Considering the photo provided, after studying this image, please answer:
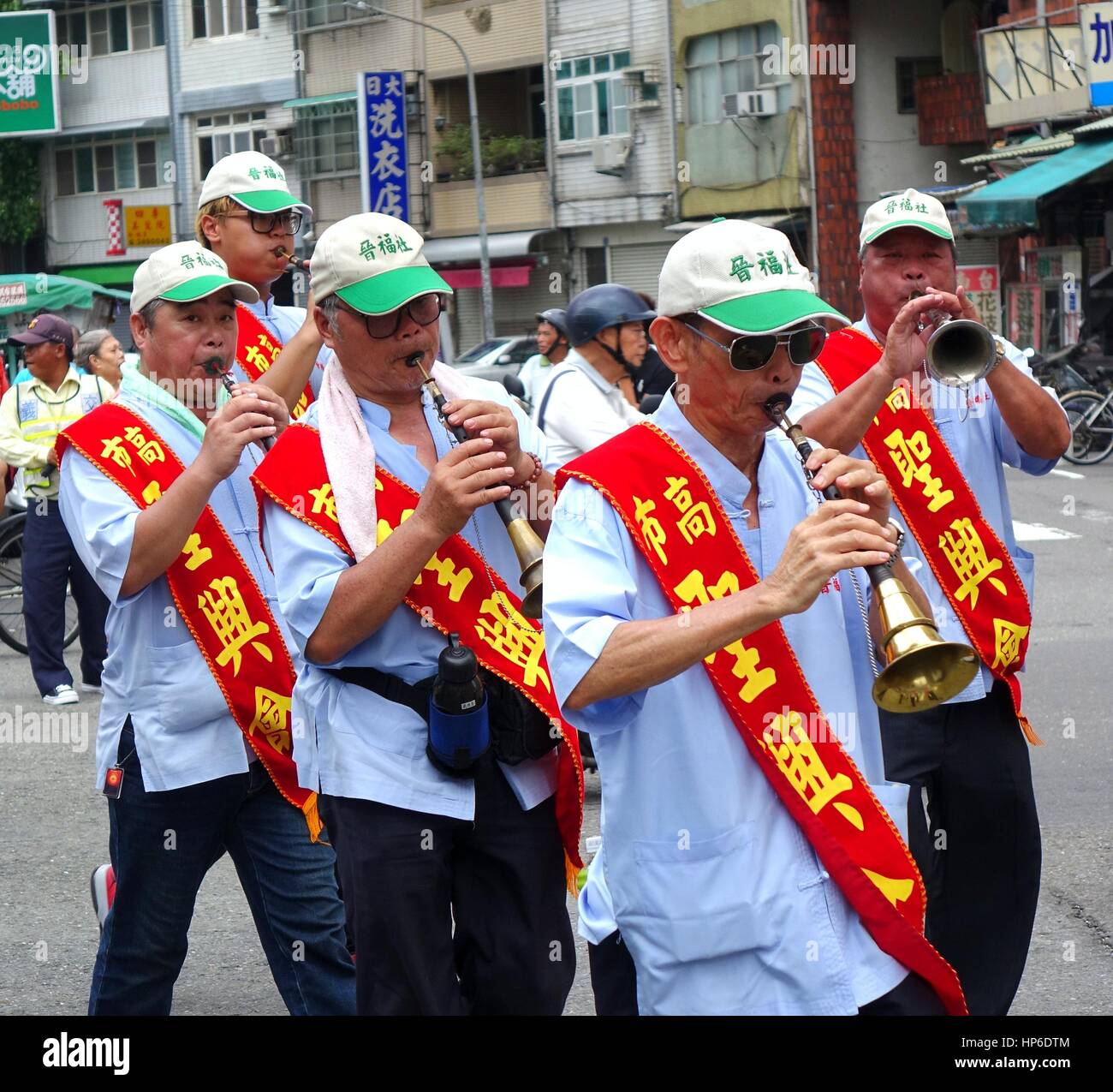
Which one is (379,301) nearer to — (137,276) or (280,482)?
(280,482)

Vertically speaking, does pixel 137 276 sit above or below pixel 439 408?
above

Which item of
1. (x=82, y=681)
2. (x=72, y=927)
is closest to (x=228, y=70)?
(x=82, y=681)

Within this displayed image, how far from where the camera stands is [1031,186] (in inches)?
870

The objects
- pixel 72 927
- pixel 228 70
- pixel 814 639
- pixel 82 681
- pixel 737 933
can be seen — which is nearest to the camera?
pixel 737 933

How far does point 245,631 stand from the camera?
3945 millimetres

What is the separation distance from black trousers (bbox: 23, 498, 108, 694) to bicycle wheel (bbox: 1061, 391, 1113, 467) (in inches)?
438

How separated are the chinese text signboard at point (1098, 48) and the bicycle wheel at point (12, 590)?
14845mm

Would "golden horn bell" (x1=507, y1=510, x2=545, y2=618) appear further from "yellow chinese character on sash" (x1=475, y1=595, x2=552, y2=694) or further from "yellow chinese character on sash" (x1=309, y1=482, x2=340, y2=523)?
"yellow chinese character on sash" (x1=309, y1=482, x2=340, y2=523)

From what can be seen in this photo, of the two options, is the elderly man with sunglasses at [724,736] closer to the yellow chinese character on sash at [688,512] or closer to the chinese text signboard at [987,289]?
the yellow chinese character on sash at [688,512]

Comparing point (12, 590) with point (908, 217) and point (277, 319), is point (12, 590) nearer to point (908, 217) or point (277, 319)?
point (277, 319)

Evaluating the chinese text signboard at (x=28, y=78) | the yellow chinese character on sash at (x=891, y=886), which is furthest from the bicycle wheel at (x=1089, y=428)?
the chinese text signboard at (x=28, y=78)
